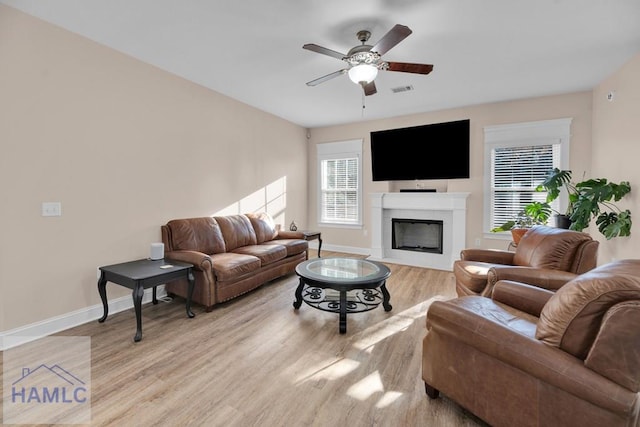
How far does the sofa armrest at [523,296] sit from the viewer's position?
1924 mm

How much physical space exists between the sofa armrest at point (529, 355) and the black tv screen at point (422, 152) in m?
3.88

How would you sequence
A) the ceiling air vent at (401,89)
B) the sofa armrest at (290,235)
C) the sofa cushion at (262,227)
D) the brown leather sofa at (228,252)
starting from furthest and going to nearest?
the sofa armrest at (290,235)
the sofa cushion at (262,227)
the ceiling air vent at (401,89)
the brown leather sofa at (228,252)

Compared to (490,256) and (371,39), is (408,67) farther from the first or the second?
(490,256)

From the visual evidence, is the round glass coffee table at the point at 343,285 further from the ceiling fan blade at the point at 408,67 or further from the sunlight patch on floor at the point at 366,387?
the ceiling fan blade at the point at 408,67

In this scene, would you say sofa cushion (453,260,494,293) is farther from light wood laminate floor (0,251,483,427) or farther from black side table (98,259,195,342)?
black side table (98,259,195,342)

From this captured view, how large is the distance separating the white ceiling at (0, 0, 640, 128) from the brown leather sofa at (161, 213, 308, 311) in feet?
6.41

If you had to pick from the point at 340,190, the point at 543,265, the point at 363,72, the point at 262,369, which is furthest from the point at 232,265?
the point at 340,190

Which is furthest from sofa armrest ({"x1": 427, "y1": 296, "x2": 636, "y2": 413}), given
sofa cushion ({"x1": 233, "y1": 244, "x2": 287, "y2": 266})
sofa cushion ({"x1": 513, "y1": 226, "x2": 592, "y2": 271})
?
sofa cushion ({"x1": 233, "y1": 244, "x2": 287, "y2": 266})

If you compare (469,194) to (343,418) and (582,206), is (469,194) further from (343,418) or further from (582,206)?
(343,418)

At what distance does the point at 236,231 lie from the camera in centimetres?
Result: 426

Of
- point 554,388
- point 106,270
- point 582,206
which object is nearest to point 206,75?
point 106,270

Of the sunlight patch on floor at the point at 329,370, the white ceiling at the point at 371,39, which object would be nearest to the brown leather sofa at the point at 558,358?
the sunlight patch on floor at the point at 329,370

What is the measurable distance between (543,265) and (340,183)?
13.6 ft

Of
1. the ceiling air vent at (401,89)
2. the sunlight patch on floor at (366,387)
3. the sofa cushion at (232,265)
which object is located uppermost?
the ceiling air vent at (401,89)
